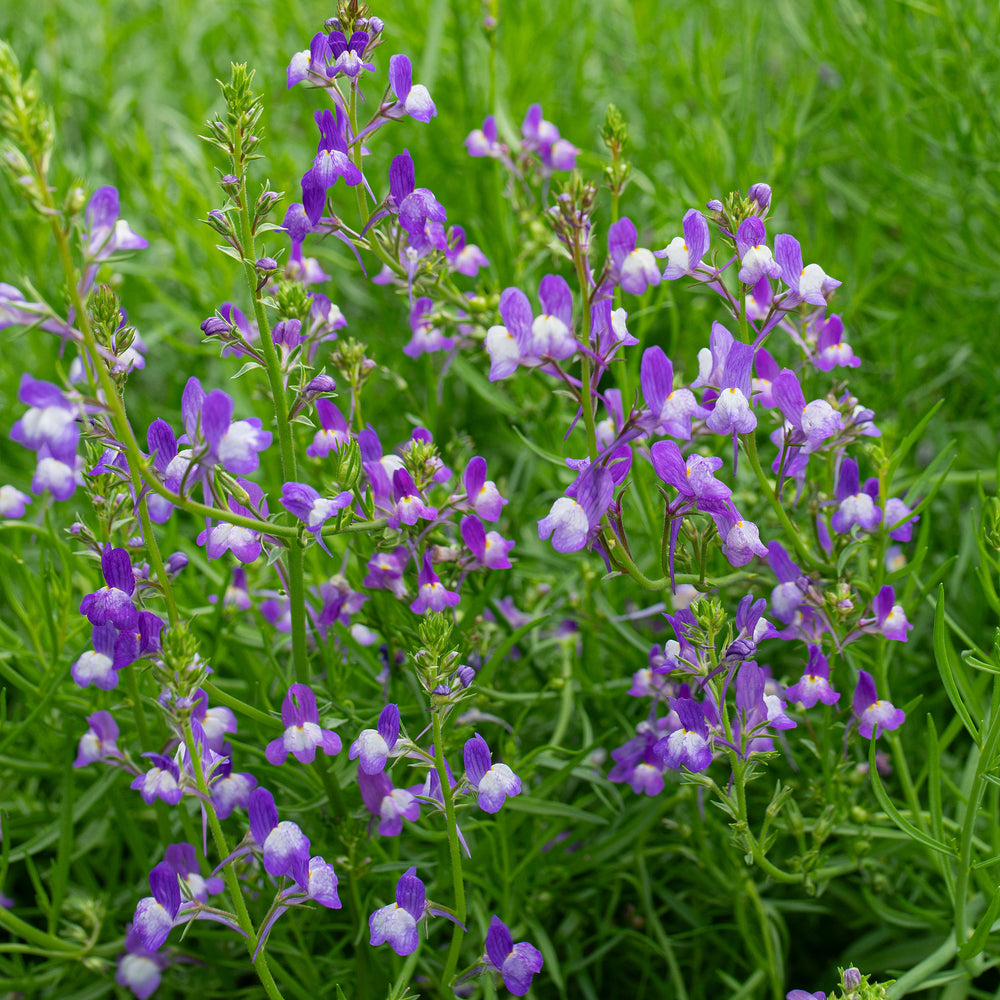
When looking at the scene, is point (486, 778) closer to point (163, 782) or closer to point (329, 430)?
point (163, 782)

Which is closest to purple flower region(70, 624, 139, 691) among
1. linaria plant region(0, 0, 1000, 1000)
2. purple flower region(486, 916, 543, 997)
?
linaria plant region(0, 0, 1000, 1000)

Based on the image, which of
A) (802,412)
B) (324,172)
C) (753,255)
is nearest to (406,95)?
(324,172)

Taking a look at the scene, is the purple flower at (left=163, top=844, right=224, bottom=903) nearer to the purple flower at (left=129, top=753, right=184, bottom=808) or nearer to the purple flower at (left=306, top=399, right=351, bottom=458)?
the purple flower at (left=129, top=753, right=184, bottom=808)

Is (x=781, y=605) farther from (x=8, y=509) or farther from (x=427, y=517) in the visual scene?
(x=8, y=509)

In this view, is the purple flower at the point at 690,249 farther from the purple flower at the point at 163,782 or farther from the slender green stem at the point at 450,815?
the purple flower at the point at 163,782

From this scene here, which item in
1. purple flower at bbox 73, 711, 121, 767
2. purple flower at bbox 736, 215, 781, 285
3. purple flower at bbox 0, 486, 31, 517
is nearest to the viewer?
purple flower at bbox 736, 215, 781, 285

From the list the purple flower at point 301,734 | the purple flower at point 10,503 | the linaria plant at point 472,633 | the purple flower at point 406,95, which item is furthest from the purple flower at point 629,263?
the purple flower at point 10,503

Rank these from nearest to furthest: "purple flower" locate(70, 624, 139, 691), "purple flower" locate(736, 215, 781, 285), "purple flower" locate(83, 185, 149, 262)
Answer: "purple flower" locate(83, 185, 149, 262)
"purple flower" locate(736, 215, 781, 285)
"purple flower" locate(70, 624, 139, 691)

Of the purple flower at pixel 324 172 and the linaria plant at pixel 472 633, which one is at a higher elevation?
the purple flower at pixel 324 172
